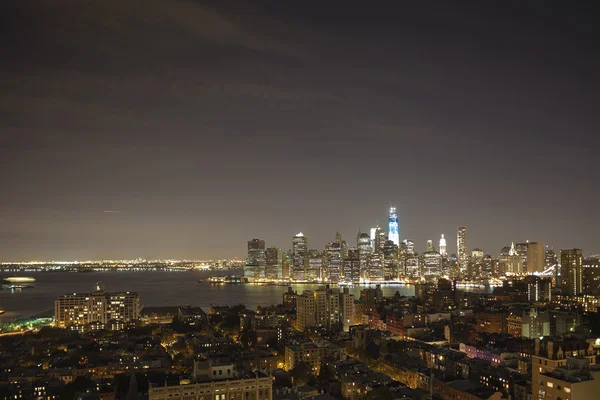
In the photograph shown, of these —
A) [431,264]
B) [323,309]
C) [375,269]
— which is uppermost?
[323,309]

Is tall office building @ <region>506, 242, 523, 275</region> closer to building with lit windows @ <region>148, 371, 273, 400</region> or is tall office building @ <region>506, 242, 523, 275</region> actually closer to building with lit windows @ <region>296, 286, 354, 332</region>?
building with lit windows @ <region>296, 286, 354, 332</region>

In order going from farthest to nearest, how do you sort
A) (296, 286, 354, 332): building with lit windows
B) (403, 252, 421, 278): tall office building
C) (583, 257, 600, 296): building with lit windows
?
1. (403, 252, 421, 278): tall office building
2. (583, 257, 600, 296): building with lit windows
3. (296, 286, 354, 332): building with lit windows

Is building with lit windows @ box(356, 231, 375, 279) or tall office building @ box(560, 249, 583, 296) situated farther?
building with lit windows @ box(356, 231, 375, 279)

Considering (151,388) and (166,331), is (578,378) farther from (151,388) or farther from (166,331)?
(166,331)

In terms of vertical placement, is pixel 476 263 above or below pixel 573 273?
below

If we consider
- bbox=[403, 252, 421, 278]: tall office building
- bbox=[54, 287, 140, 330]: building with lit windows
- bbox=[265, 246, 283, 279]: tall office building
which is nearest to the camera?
bbox=[54, 287, 140, 330]: building with lit windows

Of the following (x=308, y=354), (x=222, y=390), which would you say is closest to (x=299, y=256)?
(x=308, y=354)

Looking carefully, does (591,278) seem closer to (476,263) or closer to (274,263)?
(476,263)

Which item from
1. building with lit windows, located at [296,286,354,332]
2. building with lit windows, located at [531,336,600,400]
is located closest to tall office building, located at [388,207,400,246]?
building with lit windows, located at [296,286,354,332]
